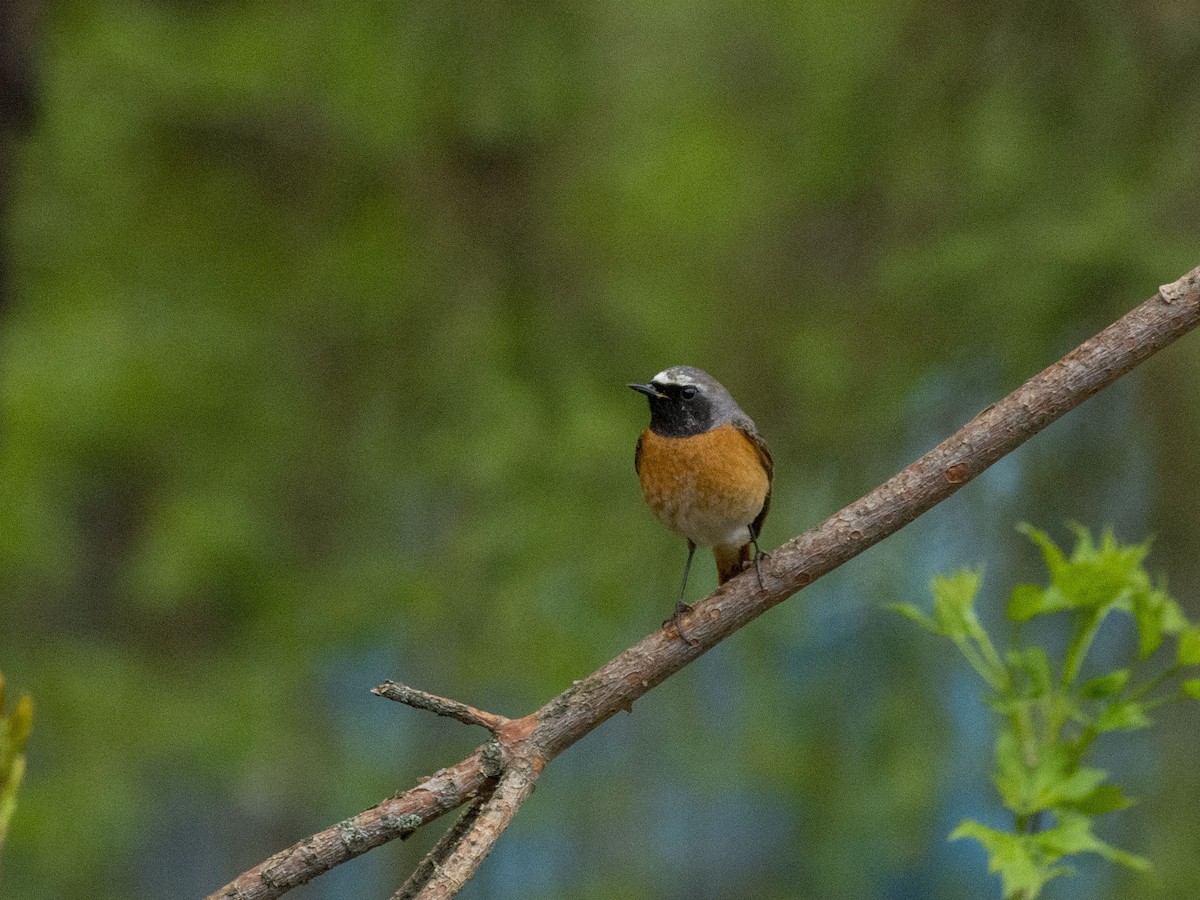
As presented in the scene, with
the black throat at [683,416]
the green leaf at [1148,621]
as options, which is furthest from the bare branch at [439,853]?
the black throat at [683,416]

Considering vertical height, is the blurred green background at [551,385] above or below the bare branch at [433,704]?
above

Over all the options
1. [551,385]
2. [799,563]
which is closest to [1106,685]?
[799,563]

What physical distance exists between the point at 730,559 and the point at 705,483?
0.41m

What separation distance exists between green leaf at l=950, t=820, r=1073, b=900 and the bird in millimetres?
1172

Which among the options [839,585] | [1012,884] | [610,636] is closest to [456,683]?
[610,636]

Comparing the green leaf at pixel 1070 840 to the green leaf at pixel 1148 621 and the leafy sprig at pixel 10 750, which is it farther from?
the leafy sprig at pixel 10 750

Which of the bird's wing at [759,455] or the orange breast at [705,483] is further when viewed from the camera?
the bird's wing at [759,455]

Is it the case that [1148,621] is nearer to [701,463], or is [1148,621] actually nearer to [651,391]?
[701,463]

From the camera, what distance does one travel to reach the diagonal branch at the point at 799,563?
181cm

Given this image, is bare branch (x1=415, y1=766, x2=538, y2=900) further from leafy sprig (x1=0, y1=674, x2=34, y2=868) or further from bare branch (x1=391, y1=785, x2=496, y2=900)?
leafy sprig (x1=0, y1=674, x2=34, y2=868)

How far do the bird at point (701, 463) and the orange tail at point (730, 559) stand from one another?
0.19 feet

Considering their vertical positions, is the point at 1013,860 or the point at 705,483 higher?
the point at 705,483

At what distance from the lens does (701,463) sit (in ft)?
10.2

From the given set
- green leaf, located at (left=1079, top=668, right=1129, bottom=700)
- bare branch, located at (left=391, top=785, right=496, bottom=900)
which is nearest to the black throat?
green leaf, located at (left=1079, top=668, right=1129, bottom=700)
